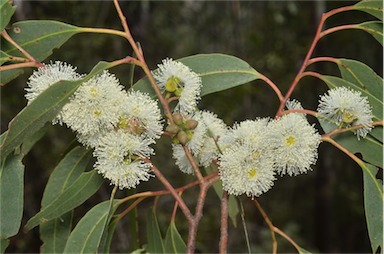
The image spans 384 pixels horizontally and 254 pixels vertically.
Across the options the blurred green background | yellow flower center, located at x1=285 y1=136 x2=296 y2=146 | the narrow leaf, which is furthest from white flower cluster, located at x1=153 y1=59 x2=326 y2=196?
the blurred green background

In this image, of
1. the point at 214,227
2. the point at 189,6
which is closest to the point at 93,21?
the point at 189,6

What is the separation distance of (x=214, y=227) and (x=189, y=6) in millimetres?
1390

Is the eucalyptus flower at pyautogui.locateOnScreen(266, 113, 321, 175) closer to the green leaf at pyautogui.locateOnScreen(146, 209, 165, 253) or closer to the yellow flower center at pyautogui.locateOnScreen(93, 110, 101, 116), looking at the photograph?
the yellow flower center at pyautogui.locateOnScreen(93, 110, 101, 116)

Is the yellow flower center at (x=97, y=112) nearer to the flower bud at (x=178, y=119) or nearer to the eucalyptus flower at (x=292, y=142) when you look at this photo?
the flower bud at (x=178, y=119)

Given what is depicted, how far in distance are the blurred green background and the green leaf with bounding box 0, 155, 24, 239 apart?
86 centimetres

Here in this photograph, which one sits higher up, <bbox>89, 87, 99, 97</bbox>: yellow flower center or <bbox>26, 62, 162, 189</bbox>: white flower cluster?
<bbox>89, 87, 99, 97</bbox>: yellow flower center

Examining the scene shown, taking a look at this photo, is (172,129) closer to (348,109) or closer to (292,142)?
(292,142)

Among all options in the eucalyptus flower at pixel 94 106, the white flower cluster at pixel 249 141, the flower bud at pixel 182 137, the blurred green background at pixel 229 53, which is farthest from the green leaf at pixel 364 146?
the blurred green background at pixel 229 53

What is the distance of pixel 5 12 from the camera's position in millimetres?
1132

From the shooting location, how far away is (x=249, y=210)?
4.69 meters

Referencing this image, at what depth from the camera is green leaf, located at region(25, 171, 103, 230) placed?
1164 millimetres

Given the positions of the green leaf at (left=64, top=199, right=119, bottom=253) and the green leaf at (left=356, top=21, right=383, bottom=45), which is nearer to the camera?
the green leaf at (left=64, top=199, right=119, bottom=253)

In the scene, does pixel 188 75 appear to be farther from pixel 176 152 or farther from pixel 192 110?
pixel 176 152

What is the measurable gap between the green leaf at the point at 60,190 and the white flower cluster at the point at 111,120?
26 centimetres
